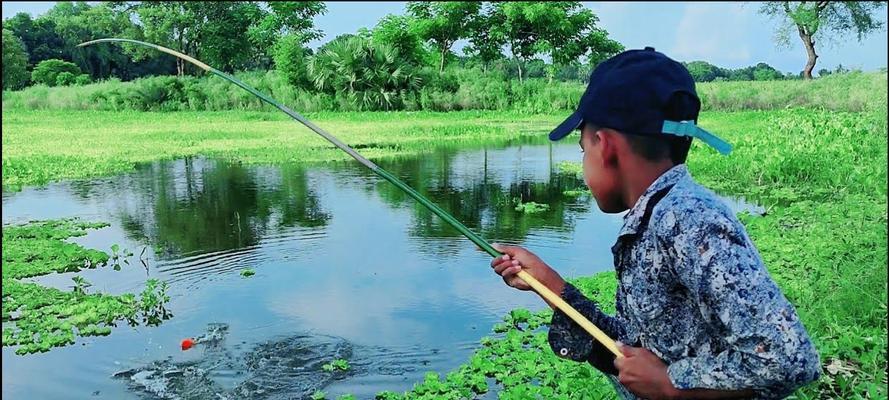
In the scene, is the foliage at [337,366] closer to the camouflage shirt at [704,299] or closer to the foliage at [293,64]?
the camouflage shirt at [704,299]

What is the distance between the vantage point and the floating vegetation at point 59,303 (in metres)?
4.34

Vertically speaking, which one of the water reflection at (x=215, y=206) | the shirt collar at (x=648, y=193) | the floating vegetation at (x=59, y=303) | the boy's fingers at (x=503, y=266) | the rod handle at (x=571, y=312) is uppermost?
the shirt collar at (x=648, y=193)

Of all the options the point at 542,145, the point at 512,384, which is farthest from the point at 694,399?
the point at 542,145

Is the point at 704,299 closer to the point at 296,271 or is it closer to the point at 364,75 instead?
the point at 296,271

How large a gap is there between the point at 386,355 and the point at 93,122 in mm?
15997

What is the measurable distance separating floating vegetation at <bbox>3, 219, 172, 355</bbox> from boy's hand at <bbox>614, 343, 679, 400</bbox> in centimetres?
371

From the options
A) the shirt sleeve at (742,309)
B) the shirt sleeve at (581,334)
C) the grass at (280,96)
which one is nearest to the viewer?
the shirt sleeve at (742,309)

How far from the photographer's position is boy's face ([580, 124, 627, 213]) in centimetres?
139

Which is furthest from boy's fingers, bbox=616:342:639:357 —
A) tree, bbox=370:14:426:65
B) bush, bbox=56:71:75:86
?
bush, bbox=56:71:75:86

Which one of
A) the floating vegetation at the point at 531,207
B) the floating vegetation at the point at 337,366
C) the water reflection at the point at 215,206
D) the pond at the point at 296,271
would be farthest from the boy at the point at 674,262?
the floating vegetation at the point at 531,207

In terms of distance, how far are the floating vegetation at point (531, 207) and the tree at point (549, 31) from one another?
1924cm

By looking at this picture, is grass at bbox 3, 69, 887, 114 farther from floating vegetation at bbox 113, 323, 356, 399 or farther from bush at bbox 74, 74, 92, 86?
floating vegetation at bbox 113, 323, 356, 399

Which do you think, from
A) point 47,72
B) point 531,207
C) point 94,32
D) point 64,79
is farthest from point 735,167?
point 94,32

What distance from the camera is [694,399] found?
1.31 meters
